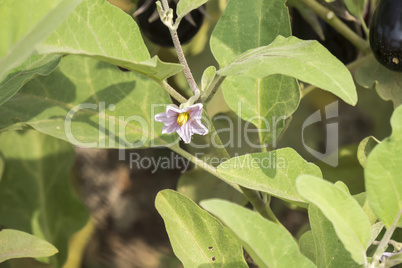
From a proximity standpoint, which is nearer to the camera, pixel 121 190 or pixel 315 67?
pixel 315 67

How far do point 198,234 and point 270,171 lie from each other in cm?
9

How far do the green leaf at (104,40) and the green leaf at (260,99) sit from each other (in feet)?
0.54

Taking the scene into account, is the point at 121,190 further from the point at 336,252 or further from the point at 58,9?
the point at 58,9

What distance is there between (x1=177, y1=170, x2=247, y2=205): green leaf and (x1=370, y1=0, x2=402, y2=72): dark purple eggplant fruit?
0.29m

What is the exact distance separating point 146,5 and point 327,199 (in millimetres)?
501

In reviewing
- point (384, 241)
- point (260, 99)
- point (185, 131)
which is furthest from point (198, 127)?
point (384, 241)

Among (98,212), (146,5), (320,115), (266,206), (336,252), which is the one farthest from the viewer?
(98,212)

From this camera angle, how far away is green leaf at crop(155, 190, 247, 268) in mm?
618

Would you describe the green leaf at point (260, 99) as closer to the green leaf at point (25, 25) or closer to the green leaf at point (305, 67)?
the green leaf at point (305, 67)

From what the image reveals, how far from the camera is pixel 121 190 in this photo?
1.31m

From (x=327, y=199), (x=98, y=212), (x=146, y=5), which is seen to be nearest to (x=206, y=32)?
(x=146, y=5)

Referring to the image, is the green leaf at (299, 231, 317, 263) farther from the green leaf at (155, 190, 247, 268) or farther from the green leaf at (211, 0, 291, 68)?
the green leaf at (211, 0, 291, 68)

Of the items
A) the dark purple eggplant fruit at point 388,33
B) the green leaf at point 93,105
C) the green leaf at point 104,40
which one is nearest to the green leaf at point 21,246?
the green leaf at point 93,105

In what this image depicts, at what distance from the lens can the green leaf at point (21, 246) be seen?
26.5 inches
